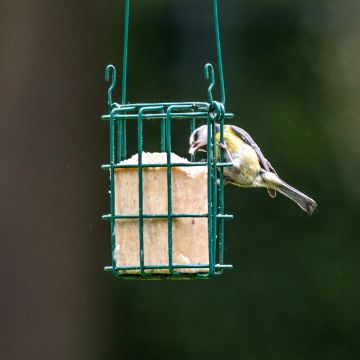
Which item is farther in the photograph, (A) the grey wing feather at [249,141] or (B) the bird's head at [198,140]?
(A) the grey wing feather at [249,141]

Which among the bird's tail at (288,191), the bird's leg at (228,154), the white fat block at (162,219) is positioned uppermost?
the bird's leg at (228,154)

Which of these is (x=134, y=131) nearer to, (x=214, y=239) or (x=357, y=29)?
(x=357, y=29)

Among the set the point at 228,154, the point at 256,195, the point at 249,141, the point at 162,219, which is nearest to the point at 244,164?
the point at 249,141

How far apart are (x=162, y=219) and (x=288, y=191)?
1400mm

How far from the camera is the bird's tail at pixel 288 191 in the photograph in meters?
5.86

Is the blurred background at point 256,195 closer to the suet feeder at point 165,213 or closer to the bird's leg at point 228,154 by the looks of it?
the bird's leg at point 228,154

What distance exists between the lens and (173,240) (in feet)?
15.7

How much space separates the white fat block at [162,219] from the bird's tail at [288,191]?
1.05 metres

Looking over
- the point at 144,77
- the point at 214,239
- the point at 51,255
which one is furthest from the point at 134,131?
the point at 214,239

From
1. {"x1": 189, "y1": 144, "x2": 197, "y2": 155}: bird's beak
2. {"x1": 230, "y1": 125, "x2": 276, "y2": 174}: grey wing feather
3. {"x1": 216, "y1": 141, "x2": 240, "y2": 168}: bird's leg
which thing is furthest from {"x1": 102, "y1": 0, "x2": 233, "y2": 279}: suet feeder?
{"x1": 230, "y1": 125, "x2": 276, "y2": 174}: grey wing feather

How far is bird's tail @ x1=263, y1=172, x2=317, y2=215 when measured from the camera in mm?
5859

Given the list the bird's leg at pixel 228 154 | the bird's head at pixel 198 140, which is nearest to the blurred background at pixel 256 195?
the bird's leg at pixel 228 154

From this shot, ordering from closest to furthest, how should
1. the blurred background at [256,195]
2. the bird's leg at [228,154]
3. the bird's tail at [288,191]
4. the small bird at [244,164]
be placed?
the bird's leg at [228,154], the small bird at [244,164], the bird's tail at [288,191], the blurred background at [256,195]

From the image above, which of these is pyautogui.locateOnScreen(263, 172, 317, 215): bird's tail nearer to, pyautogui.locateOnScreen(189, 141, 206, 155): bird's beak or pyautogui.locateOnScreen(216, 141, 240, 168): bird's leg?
pyautogui.locateOnScreen(216, 141, 240, 168): bird's leg
